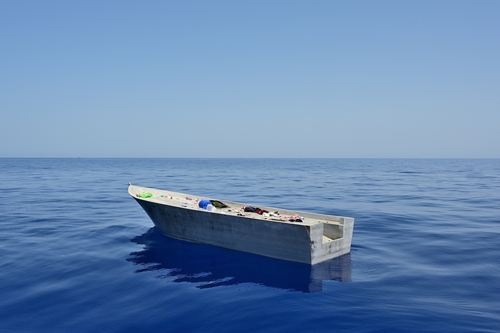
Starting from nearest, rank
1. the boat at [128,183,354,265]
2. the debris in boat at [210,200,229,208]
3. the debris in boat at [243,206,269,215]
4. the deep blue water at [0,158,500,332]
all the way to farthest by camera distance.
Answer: the deep blue water at [0,158,500,332] < the boat at [128,183,354,265] < the debris in boat at [243,206,269,215] < the debris in boat at [210,200,229,208]

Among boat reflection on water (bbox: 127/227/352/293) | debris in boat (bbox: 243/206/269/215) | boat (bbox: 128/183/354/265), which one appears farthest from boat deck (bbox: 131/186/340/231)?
boat reflection on water (bbox: 127/227/352/293)

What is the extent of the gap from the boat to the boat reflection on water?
0.29m

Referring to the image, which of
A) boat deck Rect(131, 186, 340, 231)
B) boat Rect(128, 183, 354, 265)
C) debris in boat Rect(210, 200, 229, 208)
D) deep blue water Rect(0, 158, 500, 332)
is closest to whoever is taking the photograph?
deep blue water Rect(0, 158, 500, 332)

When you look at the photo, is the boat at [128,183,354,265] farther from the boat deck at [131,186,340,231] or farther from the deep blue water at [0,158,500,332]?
the deep blue water at [0,158,500,332]

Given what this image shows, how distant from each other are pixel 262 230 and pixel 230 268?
1715 mm

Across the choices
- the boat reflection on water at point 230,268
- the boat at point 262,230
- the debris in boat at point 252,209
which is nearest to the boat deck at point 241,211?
the boat at point 262,230

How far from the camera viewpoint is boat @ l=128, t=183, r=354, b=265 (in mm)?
11781

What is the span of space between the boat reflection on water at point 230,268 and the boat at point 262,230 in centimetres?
29

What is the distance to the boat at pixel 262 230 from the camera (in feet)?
38.7

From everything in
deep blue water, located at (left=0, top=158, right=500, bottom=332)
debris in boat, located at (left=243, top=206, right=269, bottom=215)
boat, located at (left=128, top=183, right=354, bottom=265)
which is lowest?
deep blue water, located at (left=0, top=158, right=500, bottom=332)

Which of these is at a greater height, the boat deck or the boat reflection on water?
the boat deck

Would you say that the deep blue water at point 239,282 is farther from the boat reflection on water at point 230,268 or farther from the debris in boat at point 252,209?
the debris in boat at point 252,209

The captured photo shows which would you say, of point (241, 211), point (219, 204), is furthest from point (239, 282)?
point (219, 204)

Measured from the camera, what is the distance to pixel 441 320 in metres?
8.08
